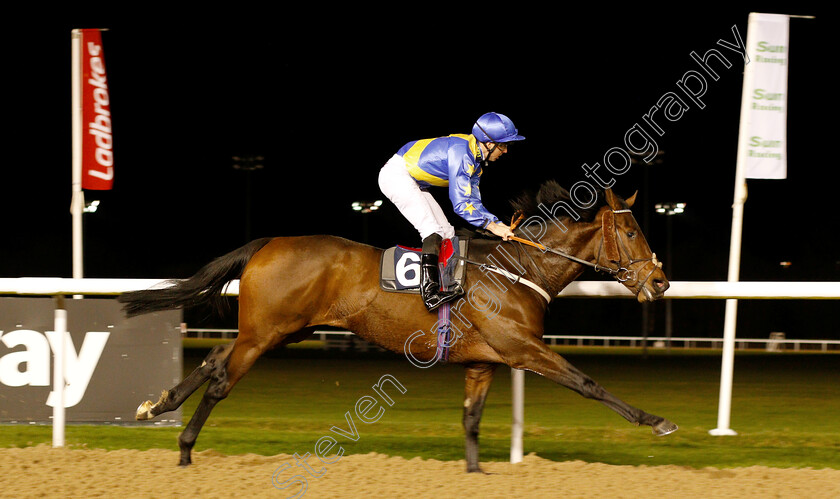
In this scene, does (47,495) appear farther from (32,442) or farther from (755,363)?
(755,363)

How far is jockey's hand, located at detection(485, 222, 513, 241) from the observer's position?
14.4 ft

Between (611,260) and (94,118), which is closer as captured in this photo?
(611,260)

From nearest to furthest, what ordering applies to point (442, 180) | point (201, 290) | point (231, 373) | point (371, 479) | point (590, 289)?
point (371, 479)
point (231, 373)
point (442, 180)
point (201, 290)
point (590, 289)

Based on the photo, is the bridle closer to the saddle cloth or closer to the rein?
the rein

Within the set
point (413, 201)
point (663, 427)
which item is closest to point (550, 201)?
point (413, 201)

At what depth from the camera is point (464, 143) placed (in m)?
4.39

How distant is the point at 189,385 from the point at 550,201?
2183 millimetres

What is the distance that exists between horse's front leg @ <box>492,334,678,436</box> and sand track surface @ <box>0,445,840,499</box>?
285mm

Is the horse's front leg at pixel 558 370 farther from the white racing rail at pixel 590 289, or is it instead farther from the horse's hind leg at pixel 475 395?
the white racing rail at pixel 590 289

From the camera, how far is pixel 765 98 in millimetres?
6047

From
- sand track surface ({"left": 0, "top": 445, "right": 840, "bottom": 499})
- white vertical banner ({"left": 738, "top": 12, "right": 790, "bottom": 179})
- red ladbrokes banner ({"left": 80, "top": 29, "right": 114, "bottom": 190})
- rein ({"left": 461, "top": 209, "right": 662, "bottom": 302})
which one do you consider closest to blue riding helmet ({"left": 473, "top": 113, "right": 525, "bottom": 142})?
rein ({"left": 461, "top": 209, "right": 662, "bottom": 302})

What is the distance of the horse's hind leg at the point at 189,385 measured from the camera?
4.56 meters

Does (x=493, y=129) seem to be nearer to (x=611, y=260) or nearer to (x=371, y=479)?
(x=611, y=260)

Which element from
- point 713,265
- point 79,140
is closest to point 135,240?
point 713,265
